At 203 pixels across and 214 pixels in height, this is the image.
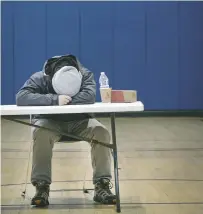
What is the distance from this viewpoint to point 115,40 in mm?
7941

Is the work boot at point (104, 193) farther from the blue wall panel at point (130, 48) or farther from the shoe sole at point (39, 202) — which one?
the blue wall panel at point (130, 48)

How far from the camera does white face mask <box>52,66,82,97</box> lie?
8.03 ft

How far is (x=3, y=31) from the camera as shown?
Answer: 7.87m

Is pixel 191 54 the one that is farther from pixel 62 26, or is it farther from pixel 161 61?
pixel 62 26

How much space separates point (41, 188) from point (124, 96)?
2.27ft

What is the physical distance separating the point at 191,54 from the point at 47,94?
19.5 ft

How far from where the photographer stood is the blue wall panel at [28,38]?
7.91 m

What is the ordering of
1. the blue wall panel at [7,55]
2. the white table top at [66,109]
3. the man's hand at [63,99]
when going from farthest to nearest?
the blue wall panel at [7,55], the man's hand at [63,99], the white table top at [66,109]

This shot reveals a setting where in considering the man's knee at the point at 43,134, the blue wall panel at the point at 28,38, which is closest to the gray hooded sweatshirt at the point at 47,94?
the man's knee at the point at 43,134

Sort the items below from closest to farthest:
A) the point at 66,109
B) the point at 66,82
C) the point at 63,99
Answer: the point at 66,109 < the point at 63,99 < the point at 66,82

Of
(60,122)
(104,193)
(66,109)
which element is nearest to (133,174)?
(104,193)

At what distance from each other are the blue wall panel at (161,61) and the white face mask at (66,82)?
5.55m

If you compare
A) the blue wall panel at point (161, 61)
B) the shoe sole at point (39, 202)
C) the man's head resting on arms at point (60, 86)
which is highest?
the blue wall panel at point (161, 61)

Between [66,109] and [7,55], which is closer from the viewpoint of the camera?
[66,109]
